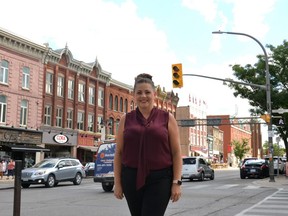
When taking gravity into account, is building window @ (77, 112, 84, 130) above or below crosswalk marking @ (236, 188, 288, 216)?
above

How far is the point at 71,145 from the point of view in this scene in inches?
1658

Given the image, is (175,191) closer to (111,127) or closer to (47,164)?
(47,164)

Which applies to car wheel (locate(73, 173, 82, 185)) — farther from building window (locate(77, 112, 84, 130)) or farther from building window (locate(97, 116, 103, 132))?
building window (locate(97, 116, 103, 132))

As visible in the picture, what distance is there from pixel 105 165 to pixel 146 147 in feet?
49.1

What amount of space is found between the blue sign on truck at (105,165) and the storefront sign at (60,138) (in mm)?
21829

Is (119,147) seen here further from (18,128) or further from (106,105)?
(106,105)

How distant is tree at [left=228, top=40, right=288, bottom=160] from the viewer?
32375mm

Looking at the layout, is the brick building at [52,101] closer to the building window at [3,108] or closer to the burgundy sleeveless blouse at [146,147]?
the building window at [3,108]

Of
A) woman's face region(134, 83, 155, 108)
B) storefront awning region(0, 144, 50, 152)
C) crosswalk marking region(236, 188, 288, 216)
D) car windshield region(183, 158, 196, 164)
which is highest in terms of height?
storefront awning region(0, 144, 50, 152)

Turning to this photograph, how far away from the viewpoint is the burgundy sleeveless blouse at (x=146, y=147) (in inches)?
145

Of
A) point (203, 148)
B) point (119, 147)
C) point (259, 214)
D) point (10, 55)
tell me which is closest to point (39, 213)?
point (259, 214)

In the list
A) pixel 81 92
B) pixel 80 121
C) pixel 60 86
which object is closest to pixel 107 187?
pixel 60 86

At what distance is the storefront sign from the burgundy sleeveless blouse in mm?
36708

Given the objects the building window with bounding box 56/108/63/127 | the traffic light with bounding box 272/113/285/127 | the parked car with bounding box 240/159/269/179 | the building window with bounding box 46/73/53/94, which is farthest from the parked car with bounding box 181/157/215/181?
the building window with bounding box 46/73/53/94
